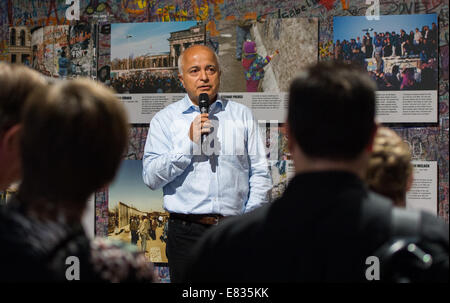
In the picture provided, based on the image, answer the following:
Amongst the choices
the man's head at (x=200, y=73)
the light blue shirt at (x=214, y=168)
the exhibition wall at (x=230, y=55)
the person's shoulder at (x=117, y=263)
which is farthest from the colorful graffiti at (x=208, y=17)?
the person's shoulder at (x=117, y=263)

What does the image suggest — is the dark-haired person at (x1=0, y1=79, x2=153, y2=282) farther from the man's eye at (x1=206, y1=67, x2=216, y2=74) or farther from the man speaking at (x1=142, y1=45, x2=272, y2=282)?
the man's eye at (x1=206, y1=67, x2=216, y2=74)

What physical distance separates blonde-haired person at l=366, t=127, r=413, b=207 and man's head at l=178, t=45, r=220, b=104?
77.3 inches

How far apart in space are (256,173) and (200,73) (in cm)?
68

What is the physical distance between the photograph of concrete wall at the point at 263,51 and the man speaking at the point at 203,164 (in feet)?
1.95

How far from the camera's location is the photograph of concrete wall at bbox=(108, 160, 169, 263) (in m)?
3.96

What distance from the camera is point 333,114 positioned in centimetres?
117

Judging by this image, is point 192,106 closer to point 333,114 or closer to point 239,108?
point 239,108

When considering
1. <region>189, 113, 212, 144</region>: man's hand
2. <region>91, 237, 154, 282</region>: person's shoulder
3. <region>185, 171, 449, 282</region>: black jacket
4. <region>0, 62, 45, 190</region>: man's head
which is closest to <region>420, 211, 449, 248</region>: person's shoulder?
<region>185, 171, 449, 282</region>: black jacket

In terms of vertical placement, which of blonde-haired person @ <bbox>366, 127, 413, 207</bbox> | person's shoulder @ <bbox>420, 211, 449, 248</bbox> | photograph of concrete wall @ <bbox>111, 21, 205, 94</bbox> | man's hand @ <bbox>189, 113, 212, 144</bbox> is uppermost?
photograph of concrete wall @ <bbox>111, 21, 205, 94</bbox>

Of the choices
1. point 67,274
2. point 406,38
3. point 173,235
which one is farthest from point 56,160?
point 406,38

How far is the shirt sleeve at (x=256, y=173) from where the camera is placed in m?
3.12

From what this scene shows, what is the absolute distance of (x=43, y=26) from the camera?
13.7 feet

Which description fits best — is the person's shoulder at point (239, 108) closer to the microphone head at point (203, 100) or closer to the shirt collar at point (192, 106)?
the shirt collar at point (192, 106)

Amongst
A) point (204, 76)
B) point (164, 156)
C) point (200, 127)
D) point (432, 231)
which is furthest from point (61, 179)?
point (204, 76)
